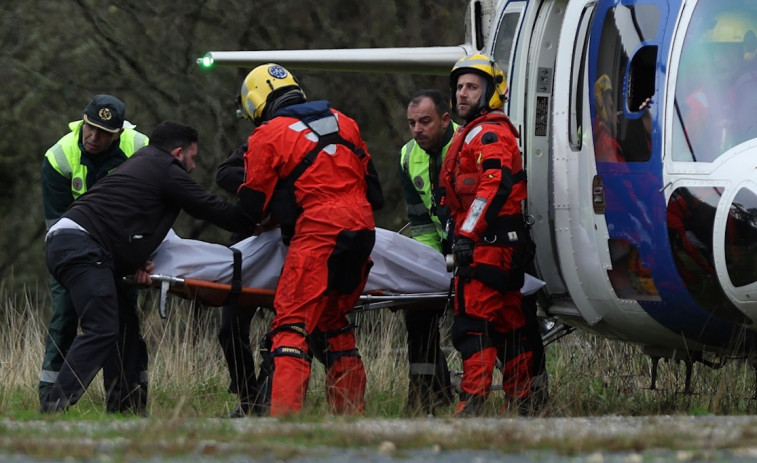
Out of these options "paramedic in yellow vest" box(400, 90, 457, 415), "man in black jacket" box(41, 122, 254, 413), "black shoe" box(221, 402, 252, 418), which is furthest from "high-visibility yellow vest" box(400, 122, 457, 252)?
"black shoe" box(221, 402, 252, 418)

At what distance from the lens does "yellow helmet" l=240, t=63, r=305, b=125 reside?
300 inches

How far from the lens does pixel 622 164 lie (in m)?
7.07

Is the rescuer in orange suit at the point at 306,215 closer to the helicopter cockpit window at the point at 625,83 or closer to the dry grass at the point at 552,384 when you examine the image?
the dry grass at the point at 552,384

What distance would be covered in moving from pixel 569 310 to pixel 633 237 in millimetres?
961

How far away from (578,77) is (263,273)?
191 cm

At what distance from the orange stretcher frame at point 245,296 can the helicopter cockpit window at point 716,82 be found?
1.77 metres

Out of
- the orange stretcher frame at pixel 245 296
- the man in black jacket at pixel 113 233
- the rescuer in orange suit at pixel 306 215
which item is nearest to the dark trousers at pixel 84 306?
the man in black jacket at pixel 113 233

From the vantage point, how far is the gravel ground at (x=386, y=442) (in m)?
4.65

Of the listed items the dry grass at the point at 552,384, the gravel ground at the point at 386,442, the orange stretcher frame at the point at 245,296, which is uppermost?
the orange stretcher frame at the point at 245,296

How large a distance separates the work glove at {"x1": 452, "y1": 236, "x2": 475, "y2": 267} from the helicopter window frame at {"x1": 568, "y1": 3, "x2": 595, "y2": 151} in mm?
721

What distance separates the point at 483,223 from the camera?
7250 mm

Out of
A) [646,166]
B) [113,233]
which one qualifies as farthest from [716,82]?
[113,233]

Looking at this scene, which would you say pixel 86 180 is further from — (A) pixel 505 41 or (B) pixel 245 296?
(A) pixel 505 41

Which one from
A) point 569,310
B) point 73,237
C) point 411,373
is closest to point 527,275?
point 569,310
